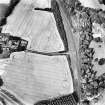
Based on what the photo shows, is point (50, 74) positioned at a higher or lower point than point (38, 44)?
lower

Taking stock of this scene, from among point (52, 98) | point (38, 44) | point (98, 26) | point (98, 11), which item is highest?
point (98, 11)

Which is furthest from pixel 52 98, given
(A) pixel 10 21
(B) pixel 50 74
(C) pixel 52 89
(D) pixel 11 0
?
(D) pixel 11 0

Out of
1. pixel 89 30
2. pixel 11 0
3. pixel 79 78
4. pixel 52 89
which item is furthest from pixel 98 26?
pixel 11 0

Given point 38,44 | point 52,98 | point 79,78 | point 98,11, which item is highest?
point 98,11

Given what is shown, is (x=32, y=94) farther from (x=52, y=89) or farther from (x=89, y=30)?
(x=89, y=30)

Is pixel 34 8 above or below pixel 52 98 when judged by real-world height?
above

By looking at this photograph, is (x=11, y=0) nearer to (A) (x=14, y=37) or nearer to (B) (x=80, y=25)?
(A) (x=14, y=37)

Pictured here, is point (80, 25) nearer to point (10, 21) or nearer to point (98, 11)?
point (98, 11)

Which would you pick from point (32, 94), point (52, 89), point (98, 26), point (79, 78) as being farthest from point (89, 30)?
point (32, 94)
